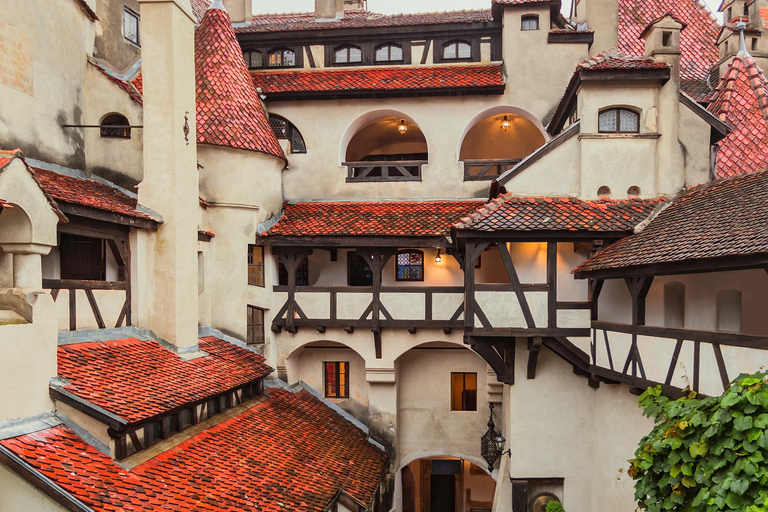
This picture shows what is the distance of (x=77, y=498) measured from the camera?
7055mm

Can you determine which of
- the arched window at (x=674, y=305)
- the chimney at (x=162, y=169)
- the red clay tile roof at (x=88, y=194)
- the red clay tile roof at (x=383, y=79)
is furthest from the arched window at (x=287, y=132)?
the arched window at (x=674, y=305)

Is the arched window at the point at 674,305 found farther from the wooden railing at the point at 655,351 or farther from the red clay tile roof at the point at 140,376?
the red clay tile roof at the point at 140,376

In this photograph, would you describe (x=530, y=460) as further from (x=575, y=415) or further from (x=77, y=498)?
(x=77, y=498)

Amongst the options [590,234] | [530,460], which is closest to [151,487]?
[530,460]

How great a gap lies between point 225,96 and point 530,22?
866 centimetres

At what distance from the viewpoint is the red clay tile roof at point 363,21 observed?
17406 millimetres

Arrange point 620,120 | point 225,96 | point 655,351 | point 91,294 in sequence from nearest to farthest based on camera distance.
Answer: point 655,351
point 91,294
point 620,120
point 225,96

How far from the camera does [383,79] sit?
17062 millimetres

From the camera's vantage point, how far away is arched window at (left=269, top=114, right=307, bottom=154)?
17.5 metres

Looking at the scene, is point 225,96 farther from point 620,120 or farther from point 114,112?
point 620,120

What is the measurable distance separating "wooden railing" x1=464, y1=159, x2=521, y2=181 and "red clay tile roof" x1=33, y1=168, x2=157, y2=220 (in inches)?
349

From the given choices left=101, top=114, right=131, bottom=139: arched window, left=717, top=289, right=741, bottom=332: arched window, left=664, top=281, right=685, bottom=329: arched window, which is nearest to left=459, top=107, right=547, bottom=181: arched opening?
left=664, top=281, right=685, bottom=329: arched window

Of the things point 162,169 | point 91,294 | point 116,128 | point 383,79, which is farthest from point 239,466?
point 383,79

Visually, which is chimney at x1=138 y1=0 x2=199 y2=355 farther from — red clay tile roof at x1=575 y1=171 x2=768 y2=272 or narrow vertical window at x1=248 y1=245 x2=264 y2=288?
red clay tile roof at x1=575 y1=171 x2=768 y2=272
